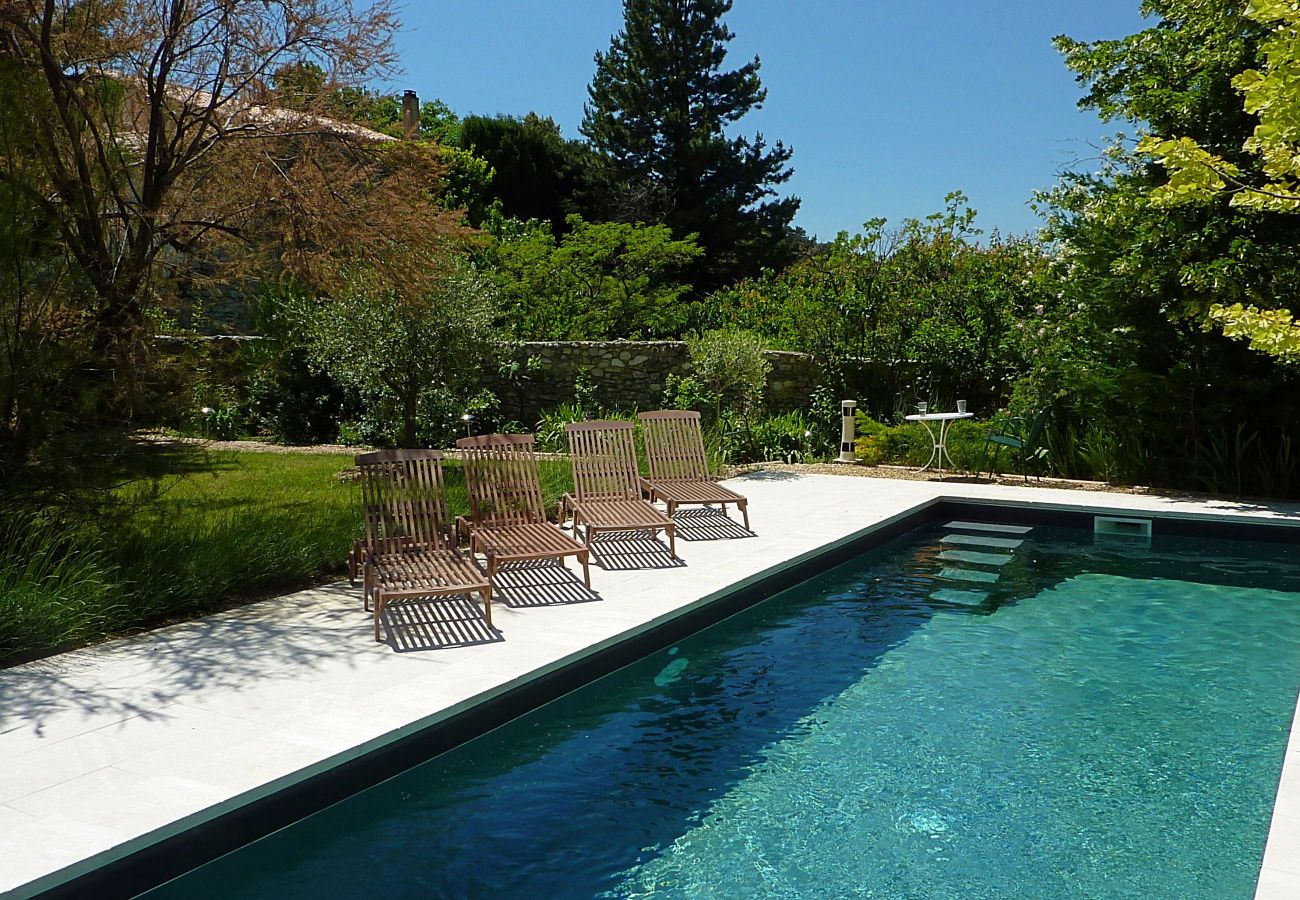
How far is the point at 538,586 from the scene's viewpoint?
7219mm

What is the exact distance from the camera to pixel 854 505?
34.7 feet

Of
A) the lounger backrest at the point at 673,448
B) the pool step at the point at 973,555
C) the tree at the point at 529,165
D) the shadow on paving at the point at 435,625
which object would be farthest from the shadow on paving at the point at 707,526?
the tree at the point at 529,165

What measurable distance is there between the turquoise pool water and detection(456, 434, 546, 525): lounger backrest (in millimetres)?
1790

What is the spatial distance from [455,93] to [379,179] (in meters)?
29.8

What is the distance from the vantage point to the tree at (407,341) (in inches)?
451

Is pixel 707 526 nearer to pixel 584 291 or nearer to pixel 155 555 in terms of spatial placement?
pixel 155 555

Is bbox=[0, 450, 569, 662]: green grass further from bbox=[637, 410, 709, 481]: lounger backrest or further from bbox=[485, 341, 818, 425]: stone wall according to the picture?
bbox=[485, 341, 818, 425]: stone wall

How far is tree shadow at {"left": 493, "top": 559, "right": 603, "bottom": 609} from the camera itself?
22.6 feet

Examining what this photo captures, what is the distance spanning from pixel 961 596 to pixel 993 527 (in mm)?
2989

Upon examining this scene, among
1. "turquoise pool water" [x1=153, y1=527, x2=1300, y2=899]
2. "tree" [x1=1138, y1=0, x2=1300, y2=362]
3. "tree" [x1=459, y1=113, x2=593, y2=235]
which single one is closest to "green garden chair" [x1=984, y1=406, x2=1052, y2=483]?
"tree" [x1=1138, y1=0, x2=1300, y2=362]

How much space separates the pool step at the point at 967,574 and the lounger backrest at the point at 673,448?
7.63 feet

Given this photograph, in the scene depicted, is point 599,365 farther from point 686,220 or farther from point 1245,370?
point 686,220

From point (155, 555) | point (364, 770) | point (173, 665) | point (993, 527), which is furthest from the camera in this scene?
point (993, 527)

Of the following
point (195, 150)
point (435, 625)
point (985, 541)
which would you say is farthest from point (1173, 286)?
point (195, 150)
